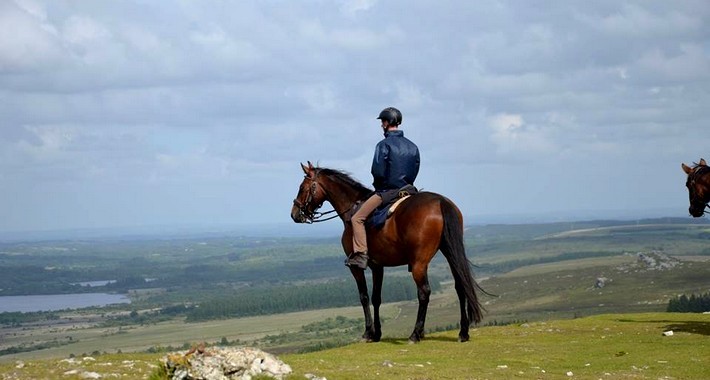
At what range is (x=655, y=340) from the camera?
66.7ft

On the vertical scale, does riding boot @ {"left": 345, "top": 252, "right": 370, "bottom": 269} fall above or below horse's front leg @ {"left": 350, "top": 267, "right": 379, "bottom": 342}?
above

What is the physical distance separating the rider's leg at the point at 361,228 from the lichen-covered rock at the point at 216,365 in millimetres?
7157

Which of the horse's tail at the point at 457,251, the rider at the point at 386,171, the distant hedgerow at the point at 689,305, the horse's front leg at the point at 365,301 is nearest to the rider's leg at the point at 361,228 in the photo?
the rider at the point at 386,171

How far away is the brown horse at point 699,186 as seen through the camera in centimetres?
2144

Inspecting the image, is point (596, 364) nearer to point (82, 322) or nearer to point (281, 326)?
point (281, 326)

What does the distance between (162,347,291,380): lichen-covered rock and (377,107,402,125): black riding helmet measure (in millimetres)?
8943

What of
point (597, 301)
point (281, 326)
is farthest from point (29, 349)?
point (597, 301)

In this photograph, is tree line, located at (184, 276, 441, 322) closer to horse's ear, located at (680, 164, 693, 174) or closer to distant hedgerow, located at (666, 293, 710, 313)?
distant hedgerow, located at (666, 293, 710, 313)

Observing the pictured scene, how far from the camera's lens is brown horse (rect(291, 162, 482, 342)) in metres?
19.3

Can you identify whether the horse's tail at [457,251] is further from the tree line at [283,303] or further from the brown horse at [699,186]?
the tree line at [283,303]

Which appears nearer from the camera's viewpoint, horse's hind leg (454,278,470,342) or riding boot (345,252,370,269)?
horse's hind leg (454,278,470,342)

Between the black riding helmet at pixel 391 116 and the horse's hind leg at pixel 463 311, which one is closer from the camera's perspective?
the horse's hind leg at pixel 463 311

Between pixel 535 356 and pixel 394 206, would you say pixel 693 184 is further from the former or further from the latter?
pixel 394 206

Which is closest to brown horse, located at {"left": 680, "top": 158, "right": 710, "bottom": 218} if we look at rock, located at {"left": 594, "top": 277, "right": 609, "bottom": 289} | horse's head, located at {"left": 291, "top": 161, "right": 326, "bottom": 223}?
horse's head, located at {"left": 291, "top": 161, "right": 326, "bottom": 223}
